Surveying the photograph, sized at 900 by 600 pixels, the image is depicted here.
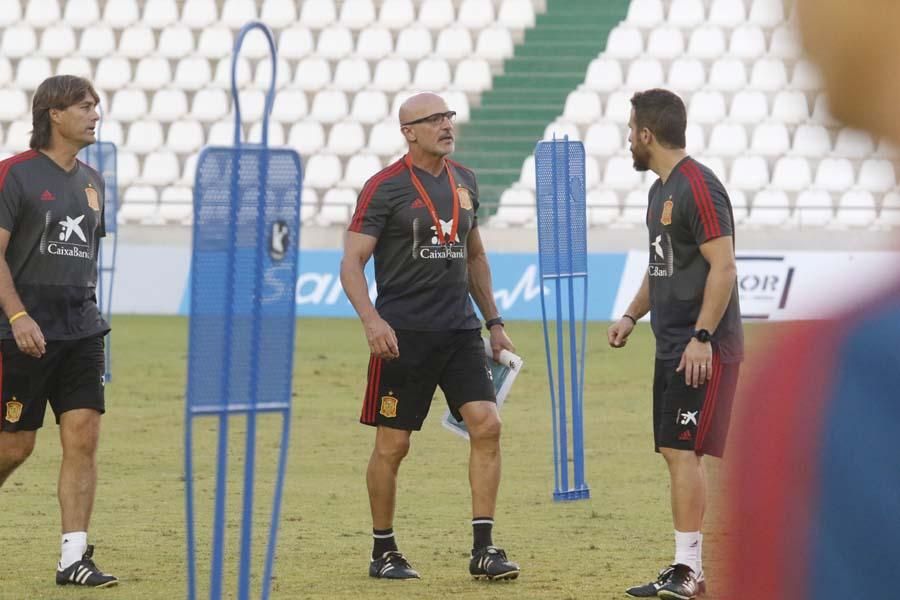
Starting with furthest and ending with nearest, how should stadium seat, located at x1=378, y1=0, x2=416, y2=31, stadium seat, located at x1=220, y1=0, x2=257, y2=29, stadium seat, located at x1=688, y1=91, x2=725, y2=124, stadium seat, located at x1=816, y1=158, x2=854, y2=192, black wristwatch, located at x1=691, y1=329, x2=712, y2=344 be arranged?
1. stadium seat, located at x1=220, y1=0, x2=257, y2=29
2. stadium seat, located at x1=378, y1=0, x2=416, y2=31
3. stadium seat, located at x1=688, y1=91, x2=725, y2=124
4. stadium seat, located at x1=816, y1=158, x2=854, y2=192
5. black wristwatch, located at x1=691, y1=329, x2=712, y2=344

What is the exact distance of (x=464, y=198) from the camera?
7.03m

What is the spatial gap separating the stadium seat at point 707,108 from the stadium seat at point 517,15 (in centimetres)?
362

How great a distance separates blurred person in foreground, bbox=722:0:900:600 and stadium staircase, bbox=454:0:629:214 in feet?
82.2

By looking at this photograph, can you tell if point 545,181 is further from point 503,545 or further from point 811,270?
point 811,270

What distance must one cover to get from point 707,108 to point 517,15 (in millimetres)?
4112

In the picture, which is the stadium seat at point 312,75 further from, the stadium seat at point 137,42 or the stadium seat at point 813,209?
Answer: the stadium seat at point 813,209

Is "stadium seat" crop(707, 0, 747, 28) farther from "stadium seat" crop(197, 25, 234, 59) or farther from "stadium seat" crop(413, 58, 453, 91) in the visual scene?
"stadium seat" crop(197, 25, 234, 59)

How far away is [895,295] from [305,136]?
84.9ft

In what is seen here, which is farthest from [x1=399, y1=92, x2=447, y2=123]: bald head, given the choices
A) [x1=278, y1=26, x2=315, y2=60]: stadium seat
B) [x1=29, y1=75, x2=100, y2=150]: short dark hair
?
[x1=278, y1=26, x2=315, y2=60]: stadium seat

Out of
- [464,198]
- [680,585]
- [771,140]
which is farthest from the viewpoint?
[771,140]

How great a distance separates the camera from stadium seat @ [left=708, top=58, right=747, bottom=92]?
26328 mm

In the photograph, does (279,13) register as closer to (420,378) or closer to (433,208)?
(433,208)

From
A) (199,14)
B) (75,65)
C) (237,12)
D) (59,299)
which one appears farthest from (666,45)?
(59,299)

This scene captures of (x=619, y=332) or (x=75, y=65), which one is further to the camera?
(x=75, y=65)
